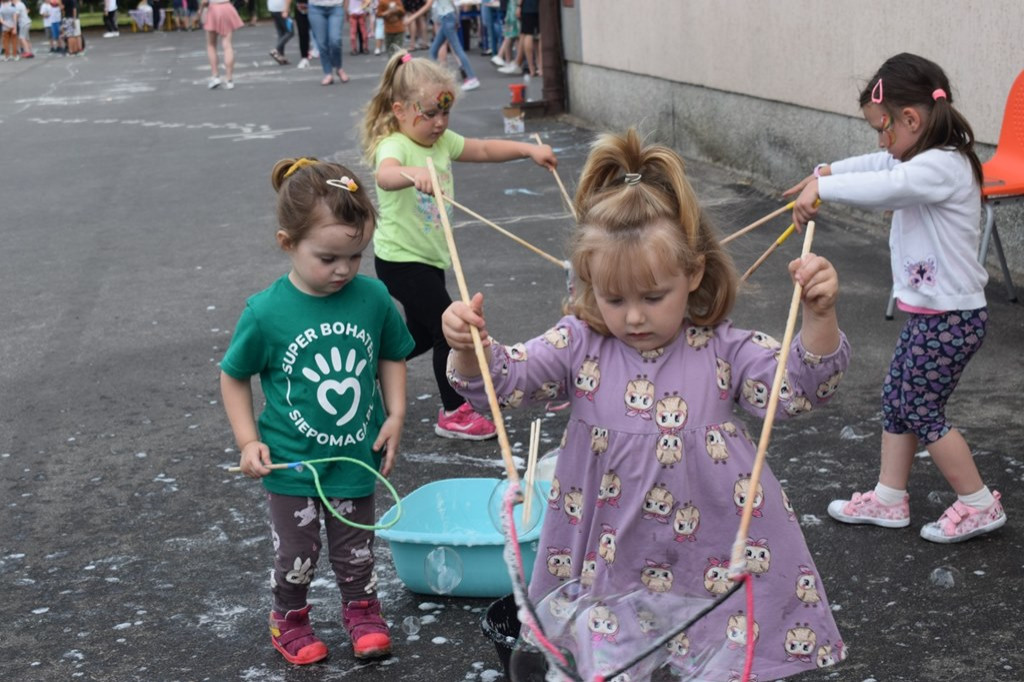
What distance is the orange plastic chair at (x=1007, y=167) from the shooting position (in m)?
6.11

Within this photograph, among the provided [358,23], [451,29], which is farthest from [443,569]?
[358,23]

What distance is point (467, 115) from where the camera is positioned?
14.7m

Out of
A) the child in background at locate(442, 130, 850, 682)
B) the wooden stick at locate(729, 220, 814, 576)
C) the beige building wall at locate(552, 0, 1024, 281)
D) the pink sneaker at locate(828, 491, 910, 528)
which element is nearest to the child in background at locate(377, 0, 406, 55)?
the beige building wall at locate(552, 0, 1024, 281)

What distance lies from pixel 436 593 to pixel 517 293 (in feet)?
11.5

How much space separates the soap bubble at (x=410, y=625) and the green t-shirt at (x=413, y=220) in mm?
1680

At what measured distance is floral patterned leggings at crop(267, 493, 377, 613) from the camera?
3.45m

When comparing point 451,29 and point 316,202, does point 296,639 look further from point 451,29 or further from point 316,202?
point 451,29

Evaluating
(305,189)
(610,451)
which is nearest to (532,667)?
(610,451)

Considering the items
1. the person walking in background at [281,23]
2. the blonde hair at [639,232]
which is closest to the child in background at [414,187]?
the blonde hair at [639,232]

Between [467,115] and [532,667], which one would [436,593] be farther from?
[467,115]

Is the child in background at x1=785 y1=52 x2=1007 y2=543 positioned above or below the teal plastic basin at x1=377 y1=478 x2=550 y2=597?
above

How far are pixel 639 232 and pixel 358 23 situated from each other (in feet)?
72.3

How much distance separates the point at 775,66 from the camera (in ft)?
30.3

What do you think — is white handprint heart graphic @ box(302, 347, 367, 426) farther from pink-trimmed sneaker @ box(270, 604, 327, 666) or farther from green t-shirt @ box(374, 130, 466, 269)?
green t-shirt @ box(374, 130, 466, 269)
